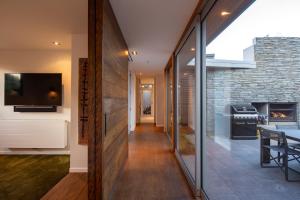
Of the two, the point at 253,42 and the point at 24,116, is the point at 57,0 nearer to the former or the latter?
the point at 253,42

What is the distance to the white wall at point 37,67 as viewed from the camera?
17.0 ft

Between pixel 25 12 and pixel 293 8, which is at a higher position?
pixel 25 12

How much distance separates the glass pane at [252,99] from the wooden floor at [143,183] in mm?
647

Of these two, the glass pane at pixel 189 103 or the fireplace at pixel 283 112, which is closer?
the fireplace at pixel 283 112

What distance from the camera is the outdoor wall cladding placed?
1.36 meters

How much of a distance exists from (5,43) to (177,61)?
3907mm

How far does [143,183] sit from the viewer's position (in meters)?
3.45

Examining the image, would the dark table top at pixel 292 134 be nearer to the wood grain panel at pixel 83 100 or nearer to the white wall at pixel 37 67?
the wood grain panel at pixel 83 100

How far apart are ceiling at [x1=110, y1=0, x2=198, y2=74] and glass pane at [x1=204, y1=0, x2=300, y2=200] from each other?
19.1 inches

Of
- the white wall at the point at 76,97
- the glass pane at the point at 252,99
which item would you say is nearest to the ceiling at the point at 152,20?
the glass pane at the point at 252,99

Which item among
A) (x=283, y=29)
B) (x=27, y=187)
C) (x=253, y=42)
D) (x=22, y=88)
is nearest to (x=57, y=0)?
(x=253, y=42)

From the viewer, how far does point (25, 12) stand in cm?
299

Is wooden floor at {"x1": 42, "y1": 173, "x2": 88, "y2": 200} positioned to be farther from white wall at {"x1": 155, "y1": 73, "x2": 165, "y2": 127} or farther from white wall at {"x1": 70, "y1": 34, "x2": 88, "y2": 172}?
white wall at {"x1": 155, "y1": 73, "x2": 165, "y2": 127}

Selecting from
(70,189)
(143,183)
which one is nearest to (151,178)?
(143,183)
